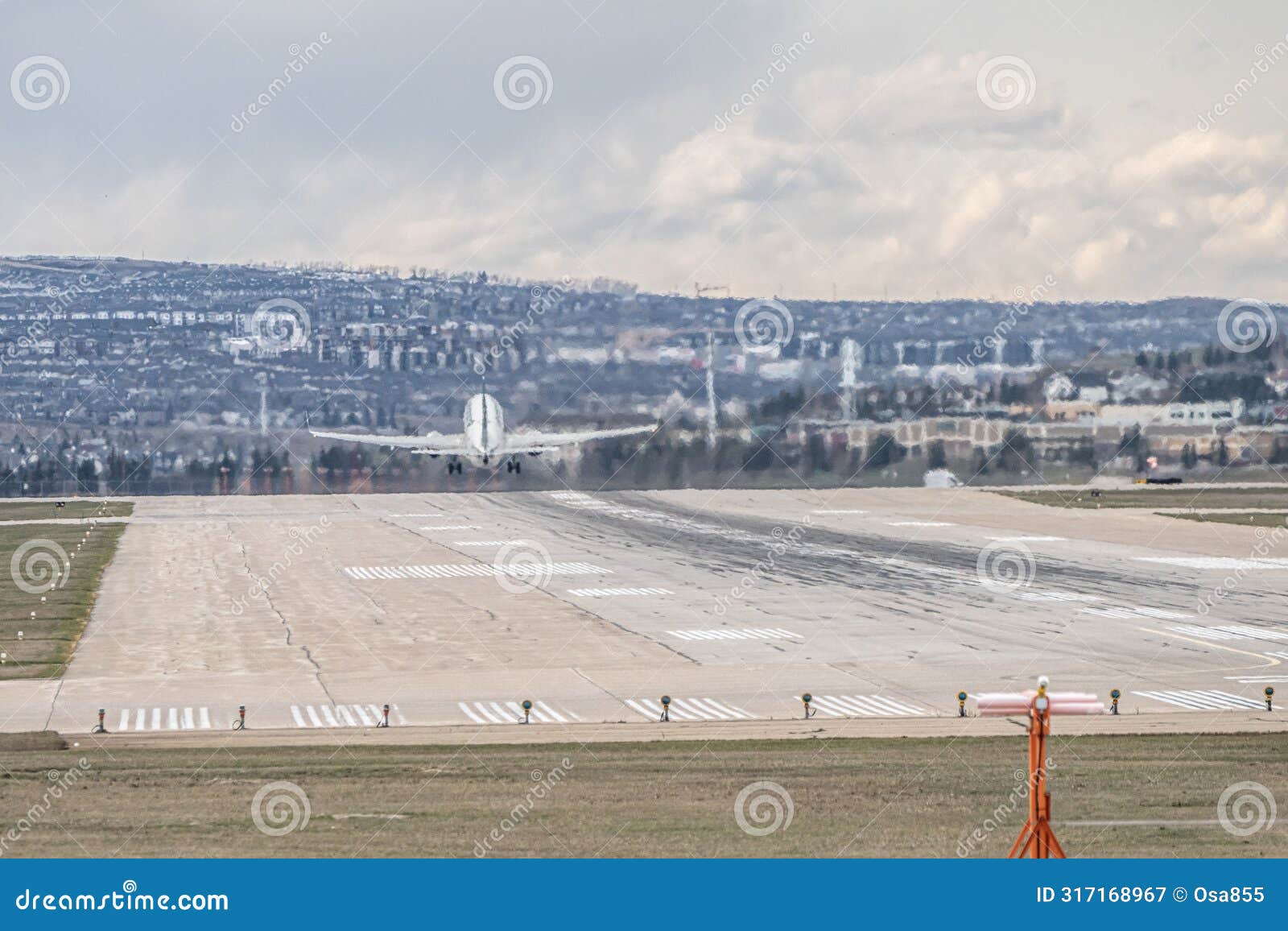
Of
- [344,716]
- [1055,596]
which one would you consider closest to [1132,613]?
[1055,596]

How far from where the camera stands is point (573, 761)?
3438 cm

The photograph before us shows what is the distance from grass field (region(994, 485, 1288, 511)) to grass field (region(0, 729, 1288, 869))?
95.8 m

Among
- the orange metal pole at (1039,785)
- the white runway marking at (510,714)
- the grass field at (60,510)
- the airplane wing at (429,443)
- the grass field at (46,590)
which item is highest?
the airplane wing at (429,443)

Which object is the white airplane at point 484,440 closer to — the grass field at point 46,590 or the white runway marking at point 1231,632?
the grass field at point 46,590

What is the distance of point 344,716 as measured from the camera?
4294 centimetres

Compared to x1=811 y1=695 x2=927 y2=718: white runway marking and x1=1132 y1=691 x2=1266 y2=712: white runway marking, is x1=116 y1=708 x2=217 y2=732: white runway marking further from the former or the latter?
x1=1132 y1=691 x2=1266 y2=712: white runway marking

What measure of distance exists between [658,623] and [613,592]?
11159 millimetres

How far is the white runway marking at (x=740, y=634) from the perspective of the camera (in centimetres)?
5947

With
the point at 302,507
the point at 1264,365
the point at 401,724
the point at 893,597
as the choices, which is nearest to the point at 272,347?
the point at 302,507

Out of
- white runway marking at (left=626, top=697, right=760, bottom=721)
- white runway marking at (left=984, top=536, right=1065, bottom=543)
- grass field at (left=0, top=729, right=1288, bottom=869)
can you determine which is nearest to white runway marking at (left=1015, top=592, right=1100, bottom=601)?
white runway marking at (left=984, top=536, right=1065, bottom=543)

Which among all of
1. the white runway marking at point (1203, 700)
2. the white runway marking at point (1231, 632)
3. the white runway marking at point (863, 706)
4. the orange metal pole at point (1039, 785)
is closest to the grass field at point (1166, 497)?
the white runway marking at point (1231, 632)

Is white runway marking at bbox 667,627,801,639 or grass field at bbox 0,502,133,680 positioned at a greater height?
white runway marking at bbox 667,627,801,639

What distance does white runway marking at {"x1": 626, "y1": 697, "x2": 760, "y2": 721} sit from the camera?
140ft

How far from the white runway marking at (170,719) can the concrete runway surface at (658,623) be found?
0.50 feet
